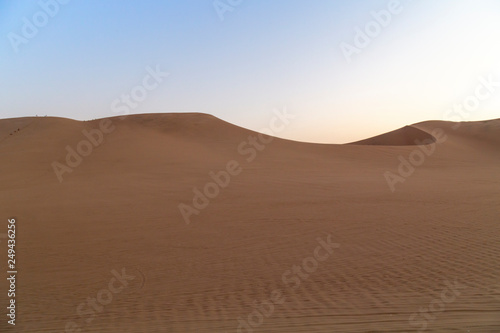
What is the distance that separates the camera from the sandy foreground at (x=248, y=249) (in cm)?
484

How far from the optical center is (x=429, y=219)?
980 centimetres

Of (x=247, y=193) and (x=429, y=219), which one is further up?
(x=429, y=219)

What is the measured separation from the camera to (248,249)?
7.69m

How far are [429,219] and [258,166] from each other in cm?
→ 1250

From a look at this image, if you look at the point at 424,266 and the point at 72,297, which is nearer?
the point at 72,297

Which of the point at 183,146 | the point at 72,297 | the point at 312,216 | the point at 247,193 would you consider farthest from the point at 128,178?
the point at 72,297

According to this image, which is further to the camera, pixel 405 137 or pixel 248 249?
pixel 405 137

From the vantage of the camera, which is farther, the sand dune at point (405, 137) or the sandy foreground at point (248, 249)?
the sand dune at point (405, 137)

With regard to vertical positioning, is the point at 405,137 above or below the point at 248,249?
below

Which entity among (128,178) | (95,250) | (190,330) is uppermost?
(190,330)

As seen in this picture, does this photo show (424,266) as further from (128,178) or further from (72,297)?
→ (128,178)

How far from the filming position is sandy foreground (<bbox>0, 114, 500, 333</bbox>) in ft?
15.9

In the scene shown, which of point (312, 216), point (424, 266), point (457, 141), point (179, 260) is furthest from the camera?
point (457, 141)

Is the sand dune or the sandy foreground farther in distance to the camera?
the sand dune
